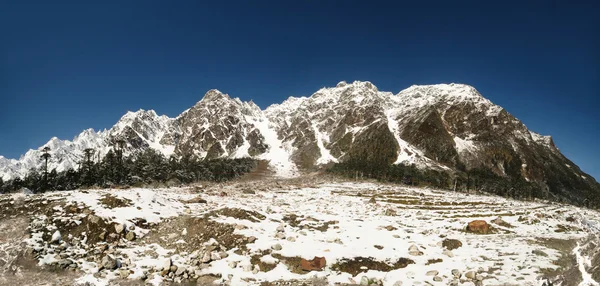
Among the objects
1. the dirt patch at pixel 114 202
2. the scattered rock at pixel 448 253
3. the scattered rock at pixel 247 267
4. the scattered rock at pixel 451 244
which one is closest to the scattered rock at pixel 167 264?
the scattered rock at pixel 247 267

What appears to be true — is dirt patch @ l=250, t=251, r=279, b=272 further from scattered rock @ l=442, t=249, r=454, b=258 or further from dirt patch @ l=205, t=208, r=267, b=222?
scattered rock @ l=442, t=249, r=454, b=258

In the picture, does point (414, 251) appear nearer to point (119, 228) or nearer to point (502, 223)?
point (502, 223)

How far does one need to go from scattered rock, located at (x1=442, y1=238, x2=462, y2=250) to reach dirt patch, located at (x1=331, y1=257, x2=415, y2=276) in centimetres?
→ 441

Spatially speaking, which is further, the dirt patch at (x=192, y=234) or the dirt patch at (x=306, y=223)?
the dirt patch at (x=306, y=223)

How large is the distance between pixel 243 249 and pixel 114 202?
11840 mm

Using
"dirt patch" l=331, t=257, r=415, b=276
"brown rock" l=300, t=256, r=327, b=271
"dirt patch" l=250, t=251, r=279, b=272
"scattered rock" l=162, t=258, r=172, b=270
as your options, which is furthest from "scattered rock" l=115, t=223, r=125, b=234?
"dirt patch" l=331, t=257, r=415, b=276

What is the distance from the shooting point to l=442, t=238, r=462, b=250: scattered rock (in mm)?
20625

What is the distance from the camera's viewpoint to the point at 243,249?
1912 centimetres

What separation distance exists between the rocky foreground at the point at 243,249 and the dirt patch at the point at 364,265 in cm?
6

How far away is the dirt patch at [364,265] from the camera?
16969mm

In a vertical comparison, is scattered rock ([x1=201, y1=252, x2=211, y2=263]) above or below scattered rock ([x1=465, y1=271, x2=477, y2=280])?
below

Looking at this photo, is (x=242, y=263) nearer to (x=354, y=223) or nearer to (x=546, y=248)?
(x=354, y=223)

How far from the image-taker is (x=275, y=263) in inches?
687

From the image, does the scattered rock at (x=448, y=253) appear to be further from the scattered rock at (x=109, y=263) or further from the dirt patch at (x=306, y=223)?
the scattered rock at (x=109, y=263)
